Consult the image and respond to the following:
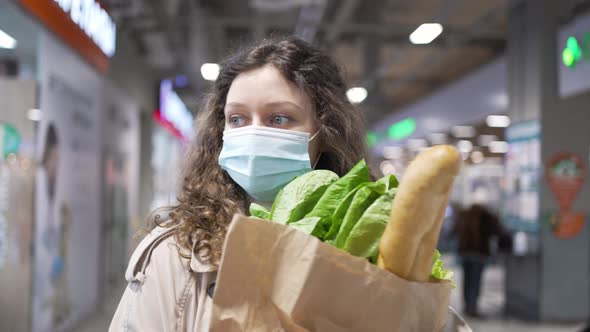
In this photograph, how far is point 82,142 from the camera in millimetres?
5926

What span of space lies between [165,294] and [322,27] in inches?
345

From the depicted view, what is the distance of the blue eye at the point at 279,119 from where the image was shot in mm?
1423

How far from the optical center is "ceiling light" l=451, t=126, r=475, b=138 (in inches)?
463

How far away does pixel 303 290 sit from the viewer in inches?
36.2

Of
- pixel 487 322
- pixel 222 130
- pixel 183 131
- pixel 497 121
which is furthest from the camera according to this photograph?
pixel 183 131

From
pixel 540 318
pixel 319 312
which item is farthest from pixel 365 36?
pixel 319 312

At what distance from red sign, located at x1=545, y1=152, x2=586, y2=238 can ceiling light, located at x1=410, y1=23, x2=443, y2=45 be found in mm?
3599

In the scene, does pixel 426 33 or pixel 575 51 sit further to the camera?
pixel 575 51

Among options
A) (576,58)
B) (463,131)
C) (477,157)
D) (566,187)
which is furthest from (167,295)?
(477,157)

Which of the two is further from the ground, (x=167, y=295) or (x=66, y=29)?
(x=66, y=29)

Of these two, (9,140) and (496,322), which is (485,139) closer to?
(496,322)

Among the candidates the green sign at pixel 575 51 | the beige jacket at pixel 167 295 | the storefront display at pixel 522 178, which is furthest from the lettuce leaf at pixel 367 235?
the storefront display at pixel 522 178

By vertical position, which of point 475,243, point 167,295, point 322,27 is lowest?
point 475,243

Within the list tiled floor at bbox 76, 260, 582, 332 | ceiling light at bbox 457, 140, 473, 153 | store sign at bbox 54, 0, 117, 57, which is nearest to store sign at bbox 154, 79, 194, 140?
tiled floor at bbox 76, 260, 582, 332
